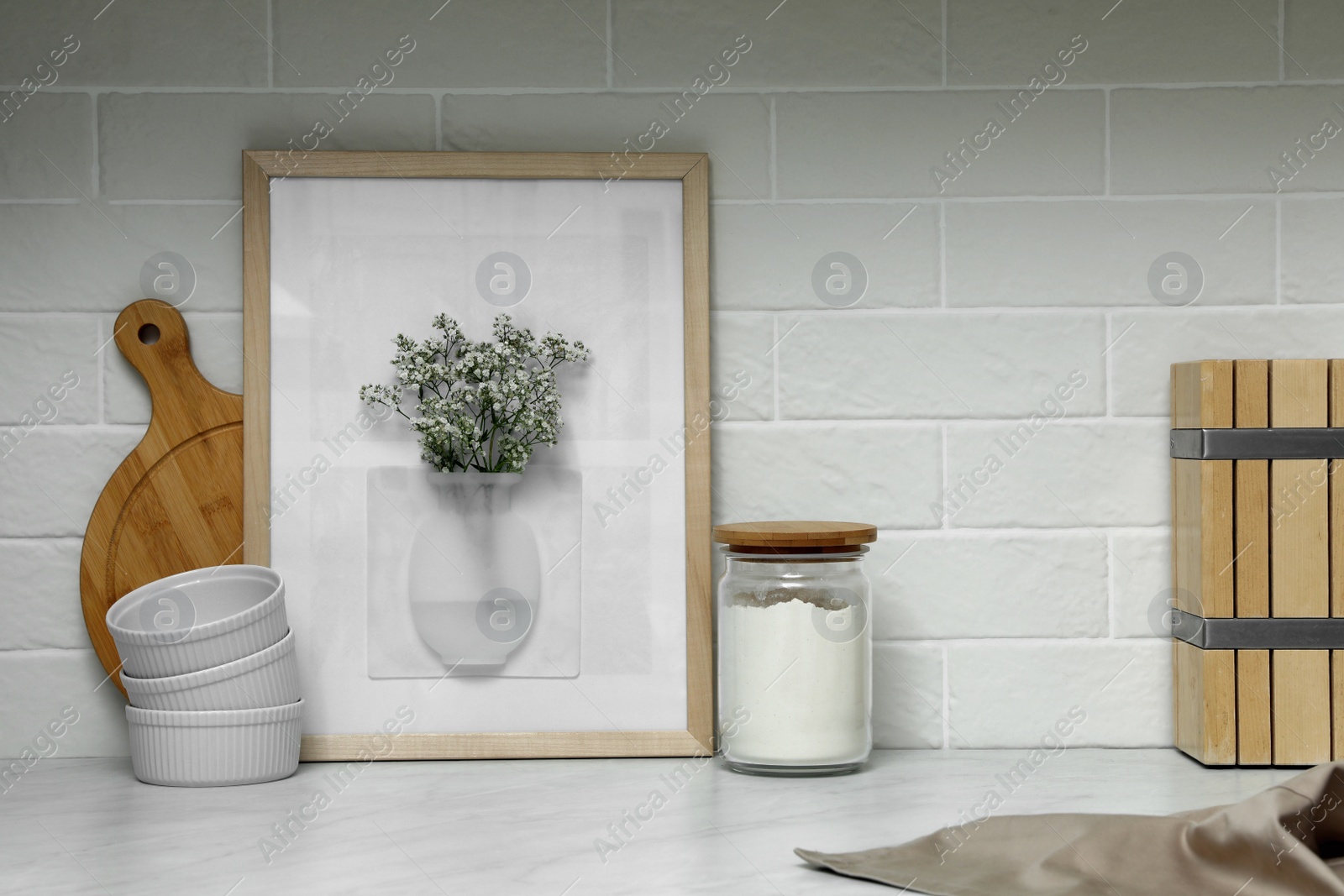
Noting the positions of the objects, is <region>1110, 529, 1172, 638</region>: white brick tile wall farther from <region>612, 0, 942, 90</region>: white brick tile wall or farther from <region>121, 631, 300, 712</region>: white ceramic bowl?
<region>121, 631, 300, 712</region>: white ceramic bowl

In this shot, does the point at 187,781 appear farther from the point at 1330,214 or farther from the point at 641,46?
the point at 1330,214

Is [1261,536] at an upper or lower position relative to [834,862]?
upper

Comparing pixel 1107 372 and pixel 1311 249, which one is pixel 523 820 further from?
pixel 1311 249

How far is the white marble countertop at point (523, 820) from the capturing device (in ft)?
2.39

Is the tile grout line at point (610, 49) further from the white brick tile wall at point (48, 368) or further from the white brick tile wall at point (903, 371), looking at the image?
the white brick tile wall at point (48, 368)

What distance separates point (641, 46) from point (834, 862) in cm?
79

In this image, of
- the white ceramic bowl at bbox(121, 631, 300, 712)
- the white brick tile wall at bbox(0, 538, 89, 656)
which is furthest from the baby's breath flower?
the white brick tile wall at bbox(0, 538, 89, 656)

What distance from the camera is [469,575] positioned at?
1.07 metres

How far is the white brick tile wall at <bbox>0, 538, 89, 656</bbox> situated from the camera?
1091 mm

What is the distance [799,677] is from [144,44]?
35.2 inches

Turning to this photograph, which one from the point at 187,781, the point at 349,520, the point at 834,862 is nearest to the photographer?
the point at 834,862

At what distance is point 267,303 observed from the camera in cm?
108

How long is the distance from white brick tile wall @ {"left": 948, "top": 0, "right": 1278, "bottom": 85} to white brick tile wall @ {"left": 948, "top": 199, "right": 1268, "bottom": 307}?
134 millimetres

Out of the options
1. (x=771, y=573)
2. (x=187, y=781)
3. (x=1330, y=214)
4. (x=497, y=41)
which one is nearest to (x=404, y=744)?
(x=187, y=781)
